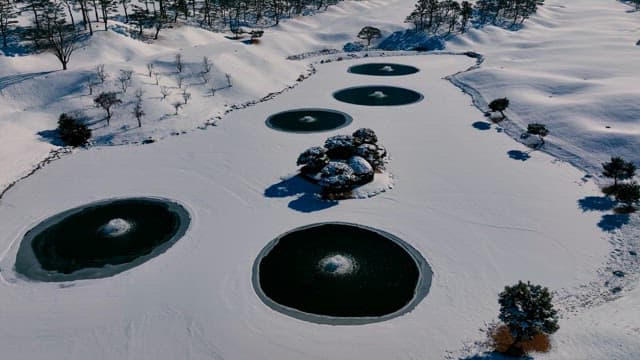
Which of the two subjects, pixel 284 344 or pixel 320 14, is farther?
pixel 320 14

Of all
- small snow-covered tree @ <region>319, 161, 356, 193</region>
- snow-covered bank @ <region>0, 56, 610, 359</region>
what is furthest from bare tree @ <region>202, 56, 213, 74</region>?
small snow-covered tree @ <region>319, 161, 356, 193</region>

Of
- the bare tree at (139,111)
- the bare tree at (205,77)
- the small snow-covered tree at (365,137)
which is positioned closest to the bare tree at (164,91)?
the bare tree at (139,111)

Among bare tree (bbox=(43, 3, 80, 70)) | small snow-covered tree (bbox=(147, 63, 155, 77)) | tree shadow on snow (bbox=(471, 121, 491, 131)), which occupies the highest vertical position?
bare tree (bbox=(43, 3, 80, 70))

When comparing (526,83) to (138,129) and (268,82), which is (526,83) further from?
(138,129)

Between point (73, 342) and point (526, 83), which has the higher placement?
point (526, 83)

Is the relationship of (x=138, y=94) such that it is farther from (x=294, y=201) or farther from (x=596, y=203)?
(x=596, y=203)

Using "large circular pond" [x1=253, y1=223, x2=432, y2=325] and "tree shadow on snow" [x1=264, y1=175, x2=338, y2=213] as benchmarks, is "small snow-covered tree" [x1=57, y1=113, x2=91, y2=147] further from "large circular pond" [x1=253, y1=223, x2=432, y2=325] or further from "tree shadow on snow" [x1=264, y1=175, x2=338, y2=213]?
"large circular pond" [x1=253, y1=223, x2=432, y2=325]

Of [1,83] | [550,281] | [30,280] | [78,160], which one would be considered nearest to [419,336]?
[550,281]
